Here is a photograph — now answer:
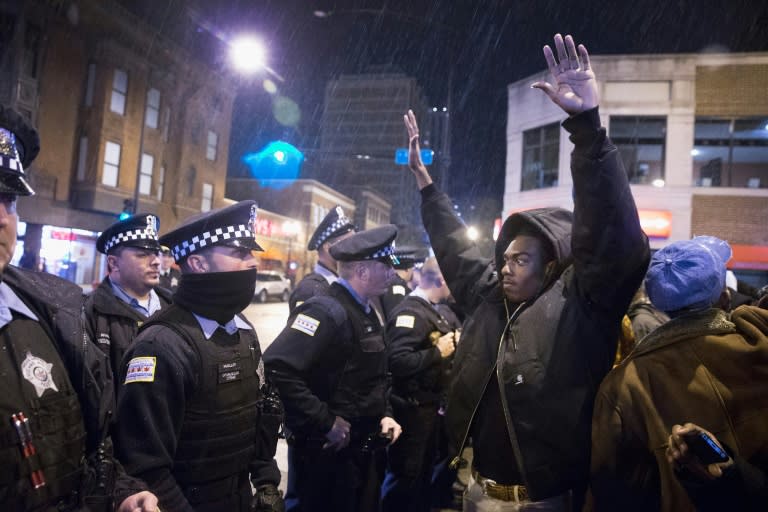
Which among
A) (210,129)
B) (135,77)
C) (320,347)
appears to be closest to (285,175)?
(210,129)

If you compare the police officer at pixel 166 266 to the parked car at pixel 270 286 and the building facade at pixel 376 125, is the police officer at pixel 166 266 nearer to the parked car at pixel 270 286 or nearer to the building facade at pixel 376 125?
the parked car at pixel 270 286

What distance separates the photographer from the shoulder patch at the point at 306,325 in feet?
11.7

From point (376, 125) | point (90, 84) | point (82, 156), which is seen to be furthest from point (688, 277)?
point (376, 125)

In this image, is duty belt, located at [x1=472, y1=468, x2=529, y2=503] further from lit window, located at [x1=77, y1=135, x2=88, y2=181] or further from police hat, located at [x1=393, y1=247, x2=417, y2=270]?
lit window, located at [x1=77, y1=135, x2=88, y2=181]

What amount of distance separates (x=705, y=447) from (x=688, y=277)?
0.66 m

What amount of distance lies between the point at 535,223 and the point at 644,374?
97cm

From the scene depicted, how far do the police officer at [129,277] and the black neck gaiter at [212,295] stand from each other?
1791mm

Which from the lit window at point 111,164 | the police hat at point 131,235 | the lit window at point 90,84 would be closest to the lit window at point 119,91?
the lit window at point 90,84

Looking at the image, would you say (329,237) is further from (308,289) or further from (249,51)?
(249,51)

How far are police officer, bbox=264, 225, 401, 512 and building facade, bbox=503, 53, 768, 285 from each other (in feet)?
50.0

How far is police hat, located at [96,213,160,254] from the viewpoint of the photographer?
180 inches

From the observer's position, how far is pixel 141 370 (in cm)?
227

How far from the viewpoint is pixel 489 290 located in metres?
3.04

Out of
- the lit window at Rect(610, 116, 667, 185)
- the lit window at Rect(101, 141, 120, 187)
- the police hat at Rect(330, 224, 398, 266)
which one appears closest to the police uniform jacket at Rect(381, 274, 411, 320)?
the police hat at Rect(330, 224, 398, 266)
